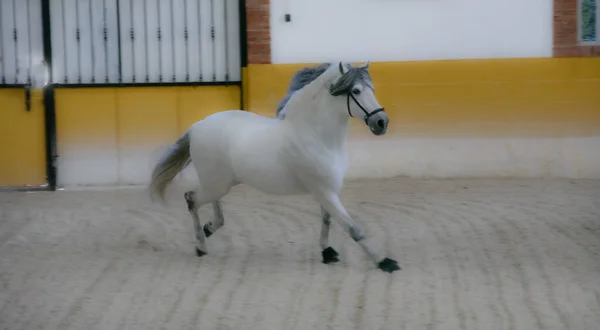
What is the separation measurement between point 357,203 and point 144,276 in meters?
2.83

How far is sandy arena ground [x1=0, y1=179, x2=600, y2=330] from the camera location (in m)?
4.37

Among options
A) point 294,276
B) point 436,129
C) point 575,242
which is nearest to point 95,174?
point 436,129

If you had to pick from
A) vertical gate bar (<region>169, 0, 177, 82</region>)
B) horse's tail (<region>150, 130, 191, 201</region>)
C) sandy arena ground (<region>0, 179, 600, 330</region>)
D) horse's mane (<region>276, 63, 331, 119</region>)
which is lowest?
sandy arena ground (<region>0, 179, 600, 330</region>)

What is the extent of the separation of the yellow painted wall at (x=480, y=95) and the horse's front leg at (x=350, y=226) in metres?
3.73

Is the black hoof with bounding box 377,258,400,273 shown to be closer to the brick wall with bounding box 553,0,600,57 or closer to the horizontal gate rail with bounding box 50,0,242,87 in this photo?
the horizontal gate rail with bounding box 50,0,242,87

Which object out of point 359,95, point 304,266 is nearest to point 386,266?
point 304,266

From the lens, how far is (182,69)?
29.6 feet

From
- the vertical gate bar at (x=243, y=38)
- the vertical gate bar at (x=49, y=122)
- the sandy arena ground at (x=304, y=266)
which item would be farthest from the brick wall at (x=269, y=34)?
the vertical gate bar at (x=49, y=122)

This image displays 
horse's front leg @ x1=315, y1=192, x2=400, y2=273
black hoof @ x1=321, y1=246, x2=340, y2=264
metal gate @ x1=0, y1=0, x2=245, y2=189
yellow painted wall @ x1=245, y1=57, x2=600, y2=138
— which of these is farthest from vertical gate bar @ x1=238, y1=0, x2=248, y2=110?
horse's front leg @ x1=315, y1=192, x2=400, y2=273

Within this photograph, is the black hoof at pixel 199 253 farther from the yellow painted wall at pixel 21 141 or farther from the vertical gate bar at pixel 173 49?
the yellow painted wall at pixel 21 141

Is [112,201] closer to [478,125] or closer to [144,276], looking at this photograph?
[144,276]

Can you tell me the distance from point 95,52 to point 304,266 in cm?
470

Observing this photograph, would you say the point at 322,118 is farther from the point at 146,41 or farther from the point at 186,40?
the point at 146,41

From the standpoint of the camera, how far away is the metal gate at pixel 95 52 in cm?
894
